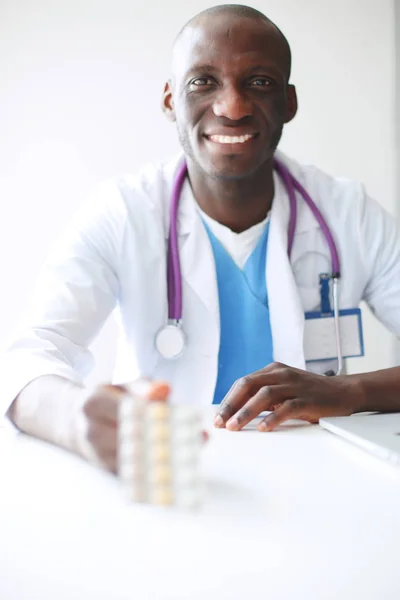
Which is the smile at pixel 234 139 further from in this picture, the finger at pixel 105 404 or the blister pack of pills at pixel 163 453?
the blister pack of pills at pixel 163 453

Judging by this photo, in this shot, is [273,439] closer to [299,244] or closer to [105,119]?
[299,244]

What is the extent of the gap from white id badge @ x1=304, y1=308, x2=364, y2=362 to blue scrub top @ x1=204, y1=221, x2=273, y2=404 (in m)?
0.06

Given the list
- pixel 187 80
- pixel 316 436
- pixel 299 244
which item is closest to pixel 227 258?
pixel 299 244

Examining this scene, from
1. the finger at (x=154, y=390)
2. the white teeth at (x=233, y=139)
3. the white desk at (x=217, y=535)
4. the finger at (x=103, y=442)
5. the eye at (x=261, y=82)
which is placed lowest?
the white desk at (x=217, y=535)

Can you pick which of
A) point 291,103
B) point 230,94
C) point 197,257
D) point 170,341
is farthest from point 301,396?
point 291,103

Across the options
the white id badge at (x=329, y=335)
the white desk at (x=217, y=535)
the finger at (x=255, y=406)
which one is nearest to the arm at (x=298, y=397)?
the finger at (x=255, y=406)

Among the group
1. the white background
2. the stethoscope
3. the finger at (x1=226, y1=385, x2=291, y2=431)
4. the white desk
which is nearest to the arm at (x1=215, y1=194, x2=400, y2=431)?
the finger at (x1=226, y1=385, x2=291, y2=431)

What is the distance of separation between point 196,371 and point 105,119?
41.5 inches

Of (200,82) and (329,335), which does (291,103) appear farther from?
(329,335)

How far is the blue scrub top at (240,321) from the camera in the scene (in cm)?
104

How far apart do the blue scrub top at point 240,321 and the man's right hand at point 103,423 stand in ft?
1.99

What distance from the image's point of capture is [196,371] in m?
1.01

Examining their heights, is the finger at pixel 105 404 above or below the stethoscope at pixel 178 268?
below

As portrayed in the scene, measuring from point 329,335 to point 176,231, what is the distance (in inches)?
11.2
